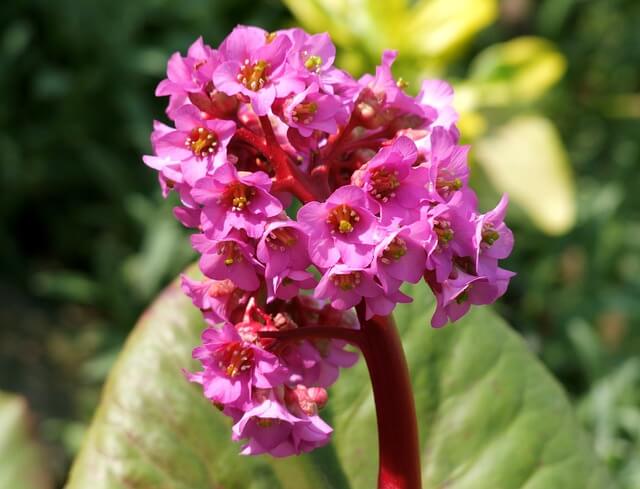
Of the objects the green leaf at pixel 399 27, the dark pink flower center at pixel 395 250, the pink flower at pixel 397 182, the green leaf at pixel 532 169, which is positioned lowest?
the green leaf at pixel 532 169

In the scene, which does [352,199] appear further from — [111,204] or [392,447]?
[111,204]

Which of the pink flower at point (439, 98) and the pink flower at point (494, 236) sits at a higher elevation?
the pink flower at point (439, 98)

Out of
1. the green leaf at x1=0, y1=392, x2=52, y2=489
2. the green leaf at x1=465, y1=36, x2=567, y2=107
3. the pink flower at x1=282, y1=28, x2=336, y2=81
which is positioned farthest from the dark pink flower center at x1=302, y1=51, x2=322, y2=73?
the green leaf at x1=465, y1=36, x2=567, y2=107

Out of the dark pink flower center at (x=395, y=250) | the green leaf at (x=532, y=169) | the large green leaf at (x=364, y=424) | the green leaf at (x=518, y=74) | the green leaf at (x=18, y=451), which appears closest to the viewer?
the dark pink flower center at (x=395, y=250)

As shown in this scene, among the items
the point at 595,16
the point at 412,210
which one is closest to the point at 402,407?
the point at 412,210

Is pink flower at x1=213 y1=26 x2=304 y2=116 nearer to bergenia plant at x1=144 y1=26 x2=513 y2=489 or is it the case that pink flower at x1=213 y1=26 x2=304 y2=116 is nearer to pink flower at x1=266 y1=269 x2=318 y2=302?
bergenia plant at x1=144 y1=26 x2=513 y2=489

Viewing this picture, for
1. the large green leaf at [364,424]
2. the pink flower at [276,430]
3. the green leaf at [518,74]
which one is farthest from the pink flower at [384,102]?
the green leaf at [518,74]

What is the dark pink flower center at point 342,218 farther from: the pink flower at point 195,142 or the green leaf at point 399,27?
the green leaf at point 399,27
